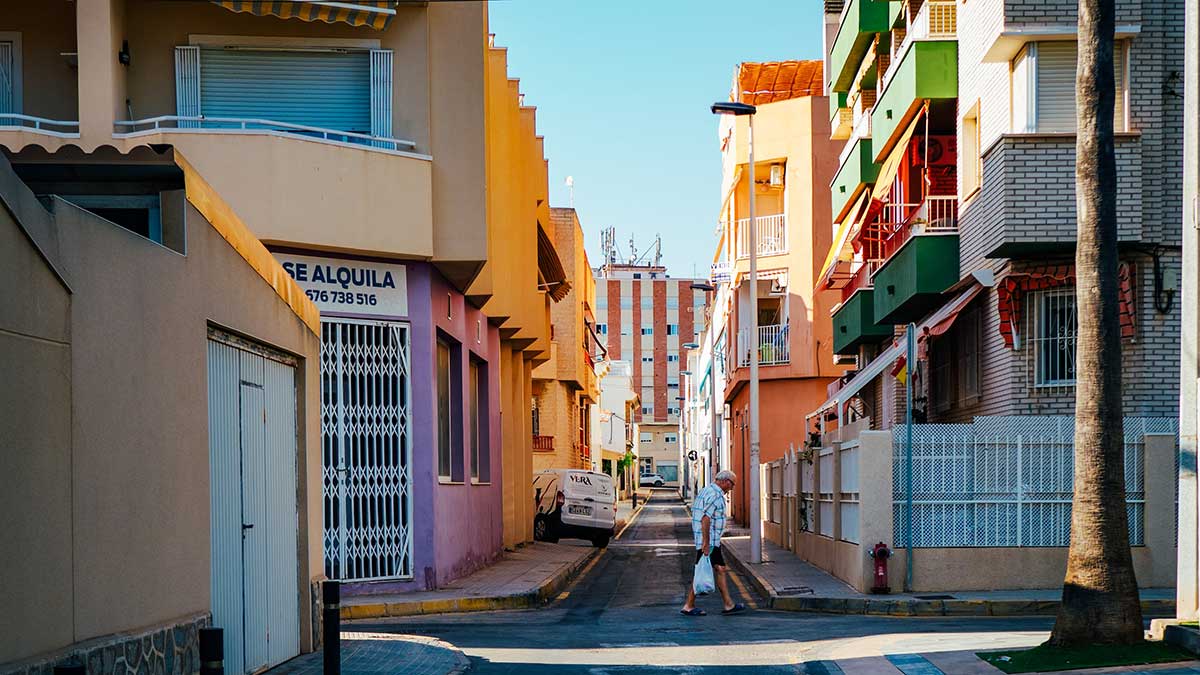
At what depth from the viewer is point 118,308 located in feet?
29.3

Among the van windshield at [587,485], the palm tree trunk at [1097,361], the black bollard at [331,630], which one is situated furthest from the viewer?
the van windshield at [587,485]

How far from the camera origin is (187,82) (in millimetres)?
20766

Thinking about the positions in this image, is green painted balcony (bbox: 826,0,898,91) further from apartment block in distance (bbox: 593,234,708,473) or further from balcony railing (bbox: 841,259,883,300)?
apartment block in distance (bbox: 593,234,708,473)

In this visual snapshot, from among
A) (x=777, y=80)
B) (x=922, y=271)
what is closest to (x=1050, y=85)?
(x=922, y=271)

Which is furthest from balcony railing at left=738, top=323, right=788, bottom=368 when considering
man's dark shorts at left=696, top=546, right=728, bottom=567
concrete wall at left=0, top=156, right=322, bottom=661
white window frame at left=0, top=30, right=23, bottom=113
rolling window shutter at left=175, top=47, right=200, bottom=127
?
concrete wall at left=0, top=156, right=322, bottom=661

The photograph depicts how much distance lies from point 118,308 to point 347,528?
39.2ft

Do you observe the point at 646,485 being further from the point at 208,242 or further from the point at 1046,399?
the point at 208,242

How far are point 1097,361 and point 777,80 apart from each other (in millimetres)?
39569

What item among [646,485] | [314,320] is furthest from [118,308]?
[646,485]

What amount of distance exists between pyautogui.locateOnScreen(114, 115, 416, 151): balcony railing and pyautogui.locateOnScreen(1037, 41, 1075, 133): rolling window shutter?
8591mm

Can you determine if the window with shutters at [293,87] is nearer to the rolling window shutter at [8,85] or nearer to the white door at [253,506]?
the rolling window shutter at [8,85]

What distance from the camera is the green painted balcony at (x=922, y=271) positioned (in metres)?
23.1

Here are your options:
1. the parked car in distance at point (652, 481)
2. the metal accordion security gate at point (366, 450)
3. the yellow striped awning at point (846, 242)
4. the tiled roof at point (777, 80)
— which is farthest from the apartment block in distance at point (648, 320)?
the metal accordion security gate at point (366, 450)

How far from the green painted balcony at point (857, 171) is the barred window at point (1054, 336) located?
10191 millimetres
